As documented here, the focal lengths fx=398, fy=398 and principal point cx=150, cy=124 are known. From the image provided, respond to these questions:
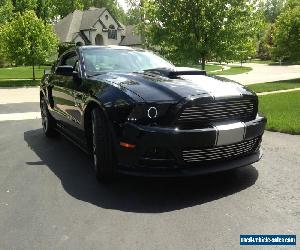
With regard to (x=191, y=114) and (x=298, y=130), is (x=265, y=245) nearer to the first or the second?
(x=191, y=114)

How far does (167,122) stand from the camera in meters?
3.96

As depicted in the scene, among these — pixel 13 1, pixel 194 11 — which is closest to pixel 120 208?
pixel 194 11

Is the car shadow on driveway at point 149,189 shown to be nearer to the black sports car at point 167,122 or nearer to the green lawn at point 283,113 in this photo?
the black sports car at point 167,122

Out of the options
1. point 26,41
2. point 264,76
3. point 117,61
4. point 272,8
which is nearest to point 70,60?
point 117,61

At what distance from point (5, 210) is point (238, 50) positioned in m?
15.1

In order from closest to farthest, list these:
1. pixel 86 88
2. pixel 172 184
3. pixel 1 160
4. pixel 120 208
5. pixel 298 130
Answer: pixel 120 208, pixel 172 184, pixel 86 88, pixel 1 160, pixel 298 130

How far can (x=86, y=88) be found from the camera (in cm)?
500

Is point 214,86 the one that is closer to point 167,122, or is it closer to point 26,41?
point 167,122

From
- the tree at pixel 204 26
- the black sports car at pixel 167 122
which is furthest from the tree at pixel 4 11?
the black sports car at pixel 167 122

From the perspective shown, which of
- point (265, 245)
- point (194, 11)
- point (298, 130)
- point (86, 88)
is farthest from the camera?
point (194, 11)

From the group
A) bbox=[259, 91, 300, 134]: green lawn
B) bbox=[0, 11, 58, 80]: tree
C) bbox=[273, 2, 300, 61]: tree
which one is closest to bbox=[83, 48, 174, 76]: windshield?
bbox=[259, 91, 300, 134]: green lawn

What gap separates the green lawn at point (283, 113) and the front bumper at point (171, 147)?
364 centimetres

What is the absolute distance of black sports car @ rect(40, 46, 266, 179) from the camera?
396 cm

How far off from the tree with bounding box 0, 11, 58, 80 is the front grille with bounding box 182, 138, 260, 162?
2247cm
